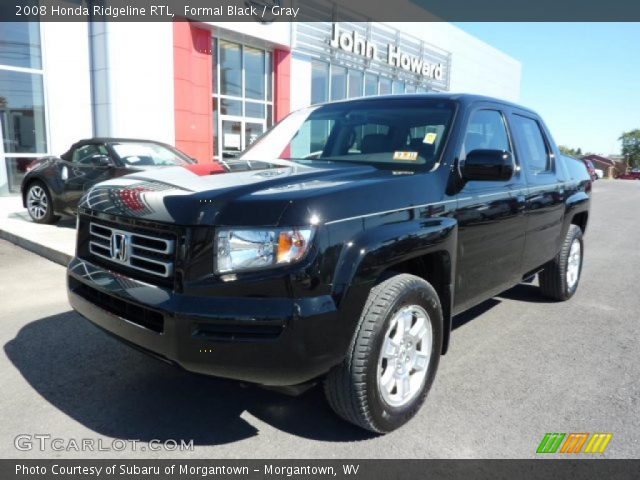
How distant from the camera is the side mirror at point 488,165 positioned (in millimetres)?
2969

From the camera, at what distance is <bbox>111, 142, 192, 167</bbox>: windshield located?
804cm

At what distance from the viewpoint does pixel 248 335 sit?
2180mm

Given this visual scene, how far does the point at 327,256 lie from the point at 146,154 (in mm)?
6828

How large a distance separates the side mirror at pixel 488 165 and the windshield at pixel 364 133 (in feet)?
0.68

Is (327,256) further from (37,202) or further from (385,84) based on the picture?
(385,84)

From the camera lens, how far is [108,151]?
801 centimetres

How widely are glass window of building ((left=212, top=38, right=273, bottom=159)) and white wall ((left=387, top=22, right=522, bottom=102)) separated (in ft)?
29.4

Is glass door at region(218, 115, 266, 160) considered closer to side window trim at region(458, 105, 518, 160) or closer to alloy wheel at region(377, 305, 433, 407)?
side window trim at region(458, 105, 518, 160)

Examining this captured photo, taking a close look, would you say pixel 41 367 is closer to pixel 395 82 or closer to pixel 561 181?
pixel 561 181

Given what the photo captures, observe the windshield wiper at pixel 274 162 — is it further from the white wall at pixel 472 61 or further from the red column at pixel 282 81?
the white wall at pixel 472 61

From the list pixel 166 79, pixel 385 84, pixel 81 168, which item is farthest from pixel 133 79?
pixel 385 84

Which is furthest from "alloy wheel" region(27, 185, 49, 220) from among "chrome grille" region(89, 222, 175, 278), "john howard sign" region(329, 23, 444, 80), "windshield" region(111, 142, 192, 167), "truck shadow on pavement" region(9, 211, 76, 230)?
"john howard sign" region(329, 23, 444, 80)

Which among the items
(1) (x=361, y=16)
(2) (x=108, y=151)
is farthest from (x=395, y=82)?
(2) (x=108, y=151)

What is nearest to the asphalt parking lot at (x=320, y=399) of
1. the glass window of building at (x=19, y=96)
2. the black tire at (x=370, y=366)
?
the black tire at (x=370, y=366)
